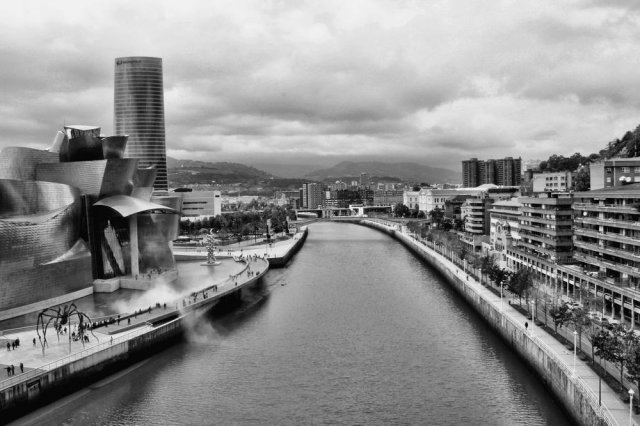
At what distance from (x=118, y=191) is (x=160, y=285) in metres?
8.29

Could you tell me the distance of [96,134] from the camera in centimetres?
5088

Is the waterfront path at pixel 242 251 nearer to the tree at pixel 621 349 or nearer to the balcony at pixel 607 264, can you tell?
the balcony at pixel 607 264

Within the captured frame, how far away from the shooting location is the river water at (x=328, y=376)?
2455 cm

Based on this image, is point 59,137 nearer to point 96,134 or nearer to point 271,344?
point 96,134

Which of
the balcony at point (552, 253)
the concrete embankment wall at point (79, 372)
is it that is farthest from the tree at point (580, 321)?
the concrete embankment wall at point (79, 372)

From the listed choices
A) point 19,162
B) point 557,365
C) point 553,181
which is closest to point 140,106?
point 553,181

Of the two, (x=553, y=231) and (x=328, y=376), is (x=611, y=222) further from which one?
(x=328, y=376)

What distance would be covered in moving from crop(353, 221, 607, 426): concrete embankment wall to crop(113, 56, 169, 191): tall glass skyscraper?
417 feet

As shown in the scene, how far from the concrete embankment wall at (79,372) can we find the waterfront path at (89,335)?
12.2 inches

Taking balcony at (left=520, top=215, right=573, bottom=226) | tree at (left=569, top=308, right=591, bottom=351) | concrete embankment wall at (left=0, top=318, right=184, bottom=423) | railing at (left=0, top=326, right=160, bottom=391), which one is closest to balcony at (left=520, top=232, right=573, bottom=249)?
balcony at (left=520, top=215, right=573, bottom=226)

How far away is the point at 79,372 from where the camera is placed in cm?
2772

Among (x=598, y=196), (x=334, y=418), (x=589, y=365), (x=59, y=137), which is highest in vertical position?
(x=59, y=137)

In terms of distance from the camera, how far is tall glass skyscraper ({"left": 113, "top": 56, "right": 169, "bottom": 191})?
160 meters

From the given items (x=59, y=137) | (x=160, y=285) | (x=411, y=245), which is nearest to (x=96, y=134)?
(x=59, y=137)
